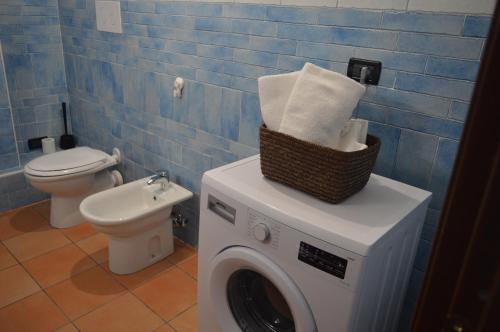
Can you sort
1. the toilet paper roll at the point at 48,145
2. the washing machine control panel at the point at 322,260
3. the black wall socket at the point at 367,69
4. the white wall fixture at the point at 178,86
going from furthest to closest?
the toilet paper roll at the point at 48,145 → the white wall fixture at the point at 178,86 → the black wall socket at the point at 367,69 → the washing machine control panel at the point at 322,260

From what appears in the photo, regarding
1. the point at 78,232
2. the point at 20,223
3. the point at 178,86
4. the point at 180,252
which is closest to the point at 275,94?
the point at 178,86

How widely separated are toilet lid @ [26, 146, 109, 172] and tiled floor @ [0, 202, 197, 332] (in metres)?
0.43

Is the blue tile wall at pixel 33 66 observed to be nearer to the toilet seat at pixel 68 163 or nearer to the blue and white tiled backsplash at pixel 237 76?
the blue and white tiled backsplash at pixel 237 76

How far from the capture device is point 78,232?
233 centimetres

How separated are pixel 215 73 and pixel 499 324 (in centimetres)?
155

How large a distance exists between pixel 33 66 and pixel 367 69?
7.86ft

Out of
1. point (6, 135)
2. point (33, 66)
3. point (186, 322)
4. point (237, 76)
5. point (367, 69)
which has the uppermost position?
point (367, 69)

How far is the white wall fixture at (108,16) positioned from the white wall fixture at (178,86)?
566 millimetres

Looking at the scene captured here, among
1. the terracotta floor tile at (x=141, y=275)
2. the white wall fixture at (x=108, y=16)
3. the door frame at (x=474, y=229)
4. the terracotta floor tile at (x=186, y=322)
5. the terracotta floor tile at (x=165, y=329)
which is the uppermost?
the white wall fixture at (x=108, y=16)

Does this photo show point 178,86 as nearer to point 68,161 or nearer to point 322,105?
point 68,161

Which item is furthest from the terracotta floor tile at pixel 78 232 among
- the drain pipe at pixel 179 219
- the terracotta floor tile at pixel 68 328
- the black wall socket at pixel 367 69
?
the black wall socket at pixel 367 69

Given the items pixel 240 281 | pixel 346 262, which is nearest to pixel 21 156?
pixel 240 281

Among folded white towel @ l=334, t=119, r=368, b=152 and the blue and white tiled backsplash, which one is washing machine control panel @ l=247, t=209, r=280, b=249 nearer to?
folded white towel @ l=334, t=119, r=368, b=152

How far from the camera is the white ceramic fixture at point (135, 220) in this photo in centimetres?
178
